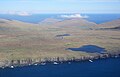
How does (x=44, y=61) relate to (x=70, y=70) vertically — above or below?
above

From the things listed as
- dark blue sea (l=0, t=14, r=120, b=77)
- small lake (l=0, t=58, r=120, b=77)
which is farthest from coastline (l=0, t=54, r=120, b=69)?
small lake (l=0, t=58, r=120, b=77)

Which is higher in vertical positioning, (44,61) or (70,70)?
(44,61)

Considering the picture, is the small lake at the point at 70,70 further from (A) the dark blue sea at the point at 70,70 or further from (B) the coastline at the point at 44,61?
(B) the coastline at the point at 44,61

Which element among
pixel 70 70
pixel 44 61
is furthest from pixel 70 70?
pixel 44 61

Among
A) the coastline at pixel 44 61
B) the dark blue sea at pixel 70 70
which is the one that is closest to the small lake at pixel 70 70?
the dark blue sea at pixel 70 70

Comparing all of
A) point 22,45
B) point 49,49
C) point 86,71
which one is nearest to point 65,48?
point 49,49

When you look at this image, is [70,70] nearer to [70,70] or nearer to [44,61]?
[70,70]

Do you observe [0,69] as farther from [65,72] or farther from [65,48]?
[65,48]

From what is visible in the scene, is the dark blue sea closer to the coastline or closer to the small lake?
the small lake

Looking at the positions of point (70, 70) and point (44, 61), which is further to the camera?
point (44, 61)
